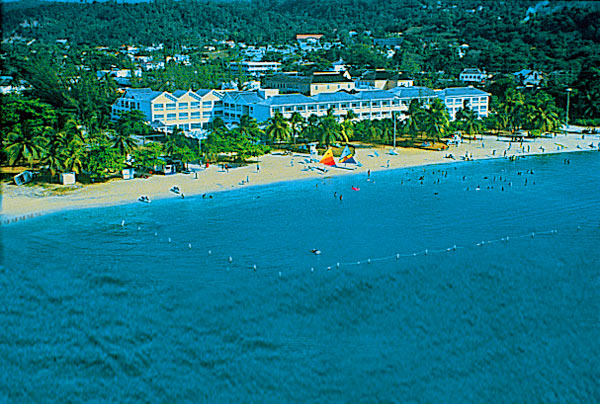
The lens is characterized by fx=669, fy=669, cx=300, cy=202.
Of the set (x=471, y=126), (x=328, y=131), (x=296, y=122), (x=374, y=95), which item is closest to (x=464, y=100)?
(x=374, y=95)

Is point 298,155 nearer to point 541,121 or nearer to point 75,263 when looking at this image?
point 541,121

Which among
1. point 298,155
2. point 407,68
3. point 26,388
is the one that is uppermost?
point 407,68

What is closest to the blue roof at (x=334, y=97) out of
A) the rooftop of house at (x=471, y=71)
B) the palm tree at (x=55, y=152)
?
the palm tree at (x=55, y=152)

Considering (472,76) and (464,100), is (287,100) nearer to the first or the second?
(464,100)

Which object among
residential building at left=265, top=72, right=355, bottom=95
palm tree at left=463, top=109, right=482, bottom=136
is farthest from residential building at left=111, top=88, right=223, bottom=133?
palm tree at left=463, top=109, right=482, bottom=136

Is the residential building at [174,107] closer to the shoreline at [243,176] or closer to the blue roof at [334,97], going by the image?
the blue roof at [334,97]

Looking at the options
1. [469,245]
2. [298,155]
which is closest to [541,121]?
[298,155]
